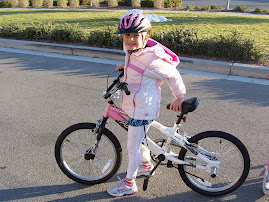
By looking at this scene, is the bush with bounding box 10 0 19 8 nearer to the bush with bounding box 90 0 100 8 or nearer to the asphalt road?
the bush with bounding box 90 0 100 8

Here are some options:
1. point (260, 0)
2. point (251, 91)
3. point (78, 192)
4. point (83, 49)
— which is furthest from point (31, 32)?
point (260, 0)

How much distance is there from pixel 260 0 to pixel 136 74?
74.5 ft

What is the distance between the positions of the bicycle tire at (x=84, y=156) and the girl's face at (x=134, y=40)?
89 cm

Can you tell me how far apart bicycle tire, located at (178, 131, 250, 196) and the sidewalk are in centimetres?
361

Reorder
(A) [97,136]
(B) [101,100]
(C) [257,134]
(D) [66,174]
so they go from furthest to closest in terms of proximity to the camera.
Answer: (B) [101,100] < (C) [257,134] < (D) [66,174] < (A) [97,136]

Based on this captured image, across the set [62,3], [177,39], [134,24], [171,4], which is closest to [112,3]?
[62,3]

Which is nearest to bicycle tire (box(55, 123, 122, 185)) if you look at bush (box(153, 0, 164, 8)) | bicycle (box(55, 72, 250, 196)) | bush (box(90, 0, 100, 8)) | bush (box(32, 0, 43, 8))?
bicycle (box(55, 72, 250, 196))

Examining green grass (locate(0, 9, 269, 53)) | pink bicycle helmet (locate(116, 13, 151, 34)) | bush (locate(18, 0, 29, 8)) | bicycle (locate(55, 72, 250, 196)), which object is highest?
bush (locate(18, 0, 29, 8))

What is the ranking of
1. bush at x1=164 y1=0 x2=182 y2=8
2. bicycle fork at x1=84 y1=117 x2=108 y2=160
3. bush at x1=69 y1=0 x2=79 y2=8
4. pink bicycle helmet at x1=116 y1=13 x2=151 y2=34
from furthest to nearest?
bush at x1=69 y1=0 x2=79 y2=8 < bush at x1=164 y1=0 x2=182 y2=8 < bicycle fork at x1=84 y1=117 x2=108 y2=160 < pink bicycle helmet at x1=116 y1=13 x2=151 y2=34

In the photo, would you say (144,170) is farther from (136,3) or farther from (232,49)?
(136,3)

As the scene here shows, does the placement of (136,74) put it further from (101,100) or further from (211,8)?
(211,8)

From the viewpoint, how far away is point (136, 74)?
8.77 feet

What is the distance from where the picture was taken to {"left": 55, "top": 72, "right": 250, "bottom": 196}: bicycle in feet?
9.46

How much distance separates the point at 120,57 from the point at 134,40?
5.08 meters
